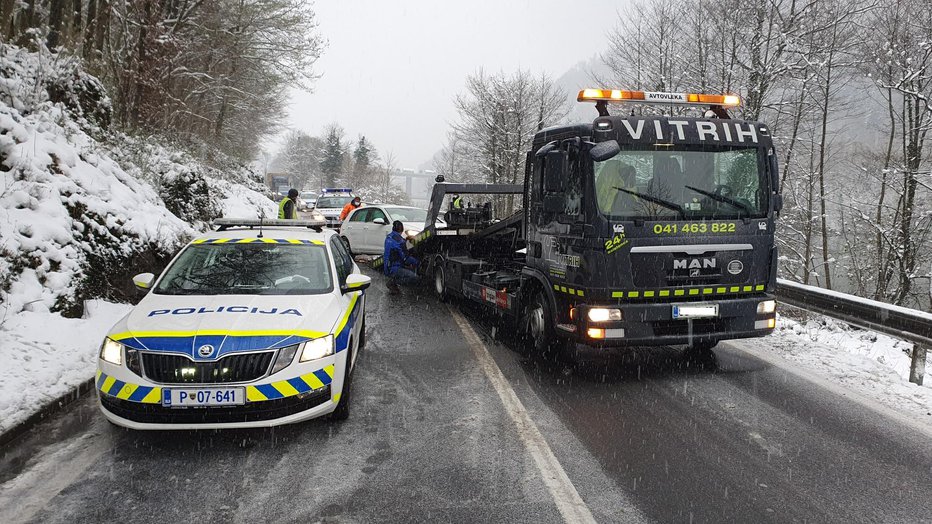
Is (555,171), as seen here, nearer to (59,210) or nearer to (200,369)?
(200,369)

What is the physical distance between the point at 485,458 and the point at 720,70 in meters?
19.5

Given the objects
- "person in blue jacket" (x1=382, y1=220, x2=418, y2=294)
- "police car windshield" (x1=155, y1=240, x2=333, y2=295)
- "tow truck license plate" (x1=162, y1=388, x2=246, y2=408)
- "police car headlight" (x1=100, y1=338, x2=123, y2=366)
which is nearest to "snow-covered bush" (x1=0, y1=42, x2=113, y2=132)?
"police car windshield" (x1=155, y1=240, x2=333, y2=295)

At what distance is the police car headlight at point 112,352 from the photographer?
412 centimetres

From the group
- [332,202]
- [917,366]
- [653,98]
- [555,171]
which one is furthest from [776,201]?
[332,202]

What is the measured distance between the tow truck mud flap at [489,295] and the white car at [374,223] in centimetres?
595

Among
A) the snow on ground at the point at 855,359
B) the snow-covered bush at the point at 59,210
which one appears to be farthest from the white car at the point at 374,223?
the snow on ground at the point at 855,359

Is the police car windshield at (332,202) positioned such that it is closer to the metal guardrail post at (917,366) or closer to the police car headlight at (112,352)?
the police car headlight at (112,352)

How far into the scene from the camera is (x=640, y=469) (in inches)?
155

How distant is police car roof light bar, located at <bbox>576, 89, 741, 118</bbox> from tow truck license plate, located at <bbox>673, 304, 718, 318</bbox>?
2.25m

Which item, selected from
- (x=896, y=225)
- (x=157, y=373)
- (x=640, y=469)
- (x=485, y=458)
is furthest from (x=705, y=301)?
(x=896, y=225)

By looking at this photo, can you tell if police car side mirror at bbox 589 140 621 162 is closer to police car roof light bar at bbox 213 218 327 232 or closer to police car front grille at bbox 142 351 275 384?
police car roof light bar at bbox 213 218 327 232

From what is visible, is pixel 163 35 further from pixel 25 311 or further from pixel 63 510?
pixel 63 510

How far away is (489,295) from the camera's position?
850 centimetres

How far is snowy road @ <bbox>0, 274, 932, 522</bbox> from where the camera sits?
3422mm
